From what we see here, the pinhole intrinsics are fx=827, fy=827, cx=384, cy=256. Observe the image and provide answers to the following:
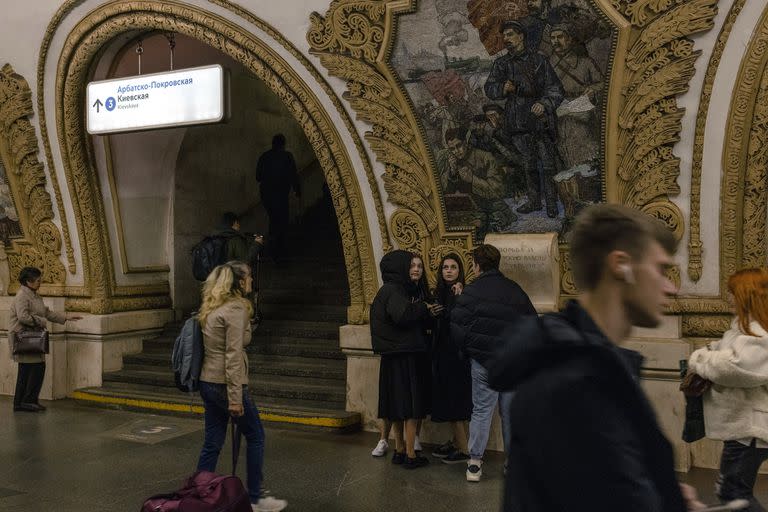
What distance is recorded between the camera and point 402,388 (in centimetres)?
561

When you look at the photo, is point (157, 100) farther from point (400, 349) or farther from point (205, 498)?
point (205, 498)

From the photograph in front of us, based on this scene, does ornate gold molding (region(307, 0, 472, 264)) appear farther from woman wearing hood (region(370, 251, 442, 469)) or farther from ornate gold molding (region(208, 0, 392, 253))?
woman wearing hood (region(370, 251, 442, 469))

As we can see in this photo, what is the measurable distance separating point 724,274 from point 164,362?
571 cm

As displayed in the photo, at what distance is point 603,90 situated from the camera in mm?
5703

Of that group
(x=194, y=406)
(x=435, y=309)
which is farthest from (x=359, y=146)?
(x=194, y=406)

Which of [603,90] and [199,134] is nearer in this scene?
[603,90]

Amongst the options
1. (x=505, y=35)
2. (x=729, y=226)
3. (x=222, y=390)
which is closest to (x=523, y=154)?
(x=505, y=35)

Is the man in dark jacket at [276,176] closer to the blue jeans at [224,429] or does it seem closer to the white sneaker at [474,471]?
the white sneaker at [474,471]

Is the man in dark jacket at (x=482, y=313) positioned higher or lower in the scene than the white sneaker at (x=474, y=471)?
higher

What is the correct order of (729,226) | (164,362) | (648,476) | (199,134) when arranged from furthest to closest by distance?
1. (199,134)
2. (164,362)
3. (729,226)
4. (648,476)

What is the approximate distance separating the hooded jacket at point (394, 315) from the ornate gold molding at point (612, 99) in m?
0.88

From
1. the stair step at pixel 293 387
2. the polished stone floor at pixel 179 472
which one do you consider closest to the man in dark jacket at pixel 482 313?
the polished stone floor at pixel 179 472

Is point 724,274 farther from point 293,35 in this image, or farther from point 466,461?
point 293,35

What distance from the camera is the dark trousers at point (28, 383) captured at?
8.03 metres
